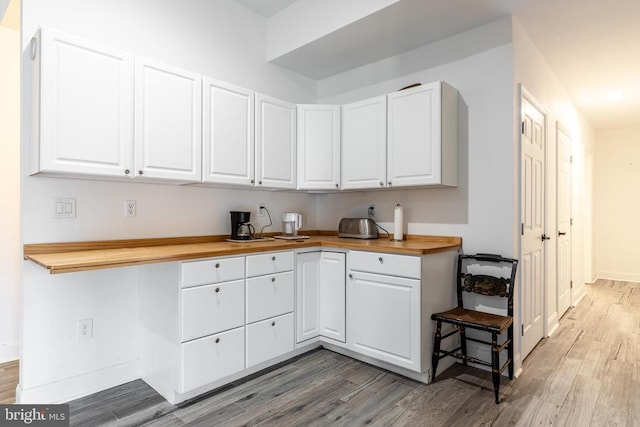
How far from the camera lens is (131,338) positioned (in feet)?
7.87

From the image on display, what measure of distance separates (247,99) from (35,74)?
4.27ft

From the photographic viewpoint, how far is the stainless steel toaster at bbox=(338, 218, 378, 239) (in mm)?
3135

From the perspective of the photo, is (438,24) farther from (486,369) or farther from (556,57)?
(486,369)

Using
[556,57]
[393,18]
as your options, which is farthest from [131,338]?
[556,57]

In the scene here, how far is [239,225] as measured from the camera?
2.92 m

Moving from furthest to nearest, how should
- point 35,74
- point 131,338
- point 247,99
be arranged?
point 247,99, point 131,338, point 35,74

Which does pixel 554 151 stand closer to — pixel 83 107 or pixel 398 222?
pixel 398 222

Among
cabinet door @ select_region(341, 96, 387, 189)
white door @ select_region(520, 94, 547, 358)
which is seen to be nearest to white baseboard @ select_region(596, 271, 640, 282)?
white door @ select_region(520, 94, 547, 358)

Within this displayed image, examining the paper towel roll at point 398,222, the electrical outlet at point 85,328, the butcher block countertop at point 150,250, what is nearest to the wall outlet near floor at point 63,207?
the butcher block countertop at point 150,250

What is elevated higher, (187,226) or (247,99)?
(247,99)

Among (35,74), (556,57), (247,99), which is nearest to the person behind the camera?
(35,74)

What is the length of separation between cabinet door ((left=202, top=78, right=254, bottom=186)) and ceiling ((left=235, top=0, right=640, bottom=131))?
0.87m

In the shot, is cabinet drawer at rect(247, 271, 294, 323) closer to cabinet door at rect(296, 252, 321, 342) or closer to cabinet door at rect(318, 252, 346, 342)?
cabinet door at rect(296, 252, 321, 342)

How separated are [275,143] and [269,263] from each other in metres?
1.06
